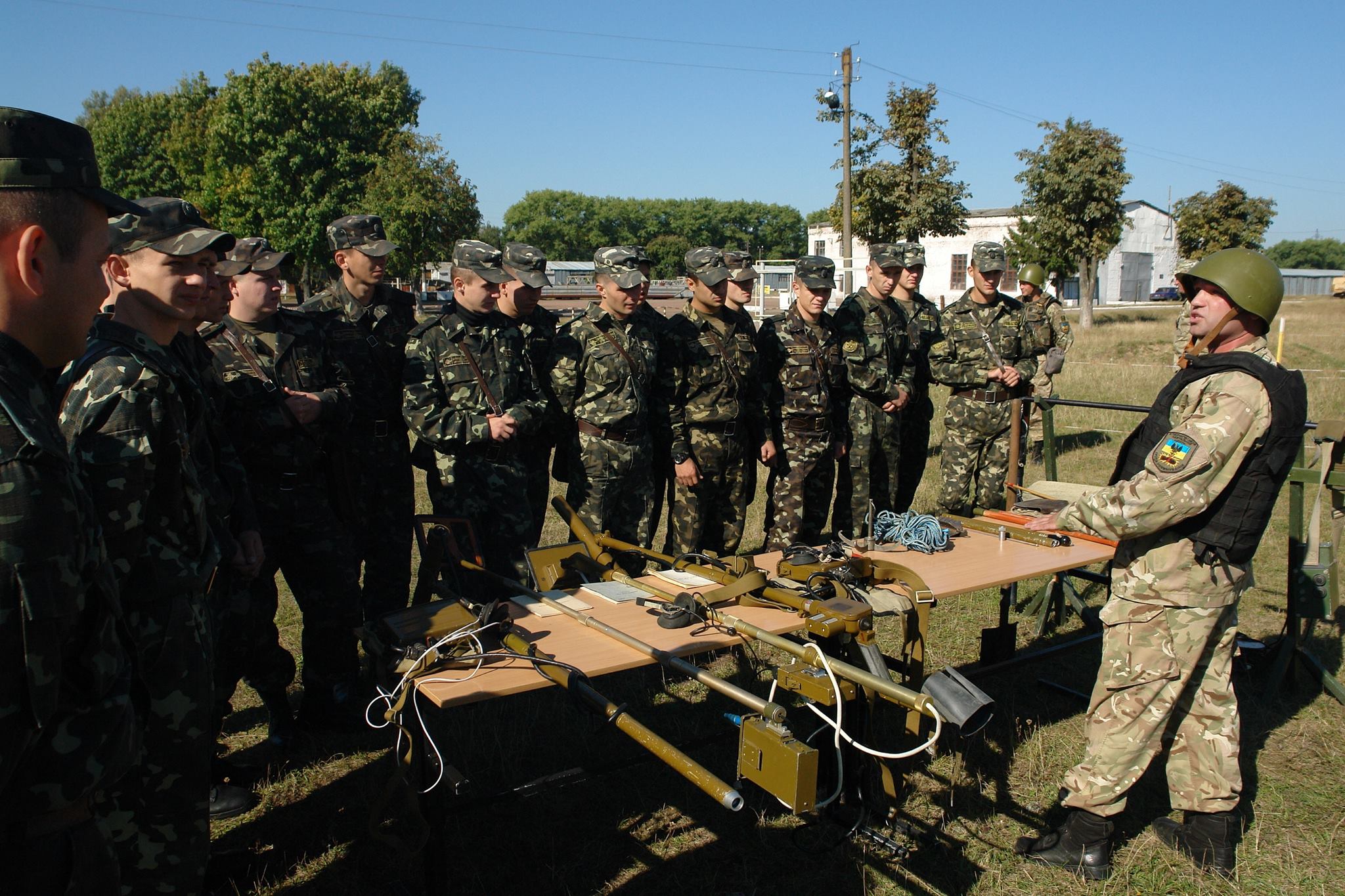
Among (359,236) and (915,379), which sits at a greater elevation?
(359,236)

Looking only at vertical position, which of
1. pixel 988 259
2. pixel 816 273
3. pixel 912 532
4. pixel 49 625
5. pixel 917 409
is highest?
pixel 988 259

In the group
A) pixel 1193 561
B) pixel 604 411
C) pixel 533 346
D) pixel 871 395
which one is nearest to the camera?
pixel 1193 561

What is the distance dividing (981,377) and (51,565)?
6727 mm

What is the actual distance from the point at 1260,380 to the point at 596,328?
3.51 m

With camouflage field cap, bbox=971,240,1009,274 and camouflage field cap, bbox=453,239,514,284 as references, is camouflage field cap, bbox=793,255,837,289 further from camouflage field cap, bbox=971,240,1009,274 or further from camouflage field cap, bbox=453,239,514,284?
camouflage field cap, bbox=453,239,514,284

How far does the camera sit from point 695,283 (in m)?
6.01

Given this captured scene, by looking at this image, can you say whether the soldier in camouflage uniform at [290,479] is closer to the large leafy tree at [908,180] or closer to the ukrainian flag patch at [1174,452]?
the ukrainian flag patch at [1174,452]

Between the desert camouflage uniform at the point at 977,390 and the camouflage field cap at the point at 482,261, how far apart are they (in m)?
3.96

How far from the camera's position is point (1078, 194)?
26391 millimetres

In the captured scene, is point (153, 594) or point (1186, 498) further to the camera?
point (1186, 498)

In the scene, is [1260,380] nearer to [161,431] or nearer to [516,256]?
[161,431]

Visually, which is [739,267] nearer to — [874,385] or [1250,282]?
[874,385]

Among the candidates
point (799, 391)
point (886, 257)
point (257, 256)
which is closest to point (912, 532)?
point (799, 391)

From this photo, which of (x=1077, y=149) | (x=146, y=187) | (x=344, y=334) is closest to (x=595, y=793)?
(x=344, y=334)
